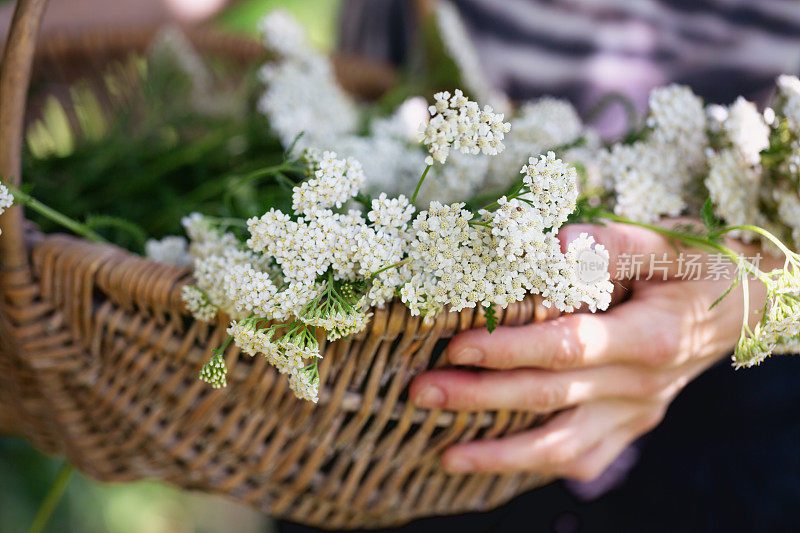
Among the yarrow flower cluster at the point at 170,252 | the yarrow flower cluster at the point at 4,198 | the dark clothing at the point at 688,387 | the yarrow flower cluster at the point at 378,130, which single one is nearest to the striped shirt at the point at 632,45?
the dark clothing at the point at 688,387

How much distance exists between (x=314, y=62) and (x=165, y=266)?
1.35 ft

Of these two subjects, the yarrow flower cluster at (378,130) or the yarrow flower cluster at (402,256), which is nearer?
the yarrow flower cluster at (402,256)

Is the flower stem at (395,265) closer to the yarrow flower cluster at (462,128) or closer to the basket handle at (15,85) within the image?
the yarrow flower cluster at (462,128)

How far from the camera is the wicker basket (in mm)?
514

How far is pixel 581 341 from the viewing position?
1.80ft

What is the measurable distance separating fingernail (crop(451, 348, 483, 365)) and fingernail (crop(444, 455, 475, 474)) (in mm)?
127

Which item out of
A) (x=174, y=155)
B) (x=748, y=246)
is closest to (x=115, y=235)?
(x=174, y=155)

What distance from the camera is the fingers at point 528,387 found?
21.5 inches

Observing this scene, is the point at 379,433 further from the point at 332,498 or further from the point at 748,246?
the point at 748,246

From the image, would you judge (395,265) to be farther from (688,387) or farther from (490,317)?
(688,387)

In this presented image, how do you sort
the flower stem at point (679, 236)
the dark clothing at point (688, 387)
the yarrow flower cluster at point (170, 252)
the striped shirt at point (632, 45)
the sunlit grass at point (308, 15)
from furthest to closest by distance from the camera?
1. the sunlit grass at point (308, 15)
2. the striped shirt at point (632, 45)
3. the dark clothing at point (688, 387)
4. the yarrow flower cluster at point (170, 252)
5. the flower stem at point (679, 236)

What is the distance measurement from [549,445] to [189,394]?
358mm

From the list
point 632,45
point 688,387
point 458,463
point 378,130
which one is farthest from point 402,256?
point 632,45

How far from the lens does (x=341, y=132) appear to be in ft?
2.71
